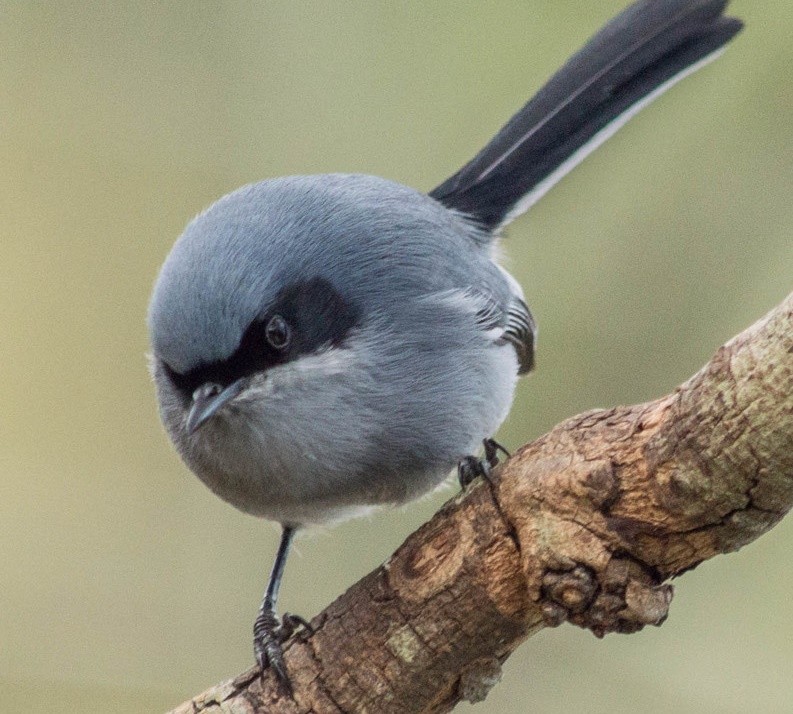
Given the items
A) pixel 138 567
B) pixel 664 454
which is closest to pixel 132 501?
pixel 138 567

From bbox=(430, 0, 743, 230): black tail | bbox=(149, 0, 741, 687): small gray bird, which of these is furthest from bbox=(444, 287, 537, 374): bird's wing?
bbox=(430, 0, 743, 230): black tail

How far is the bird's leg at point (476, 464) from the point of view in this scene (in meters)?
2.22

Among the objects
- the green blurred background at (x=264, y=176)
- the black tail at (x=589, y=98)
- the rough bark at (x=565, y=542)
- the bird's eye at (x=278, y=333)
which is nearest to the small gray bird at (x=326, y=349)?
the bird's eye at (x=278, y=333)

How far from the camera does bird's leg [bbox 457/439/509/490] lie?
7.30ft

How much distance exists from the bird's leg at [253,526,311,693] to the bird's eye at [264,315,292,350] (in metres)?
0.59

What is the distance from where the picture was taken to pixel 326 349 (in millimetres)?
2438

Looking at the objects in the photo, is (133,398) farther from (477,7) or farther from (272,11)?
(477,7)

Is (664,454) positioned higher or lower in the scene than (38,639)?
lower

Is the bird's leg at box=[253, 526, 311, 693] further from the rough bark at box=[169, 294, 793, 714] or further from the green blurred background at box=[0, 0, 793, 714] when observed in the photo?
the green blurred background at box=[0, 0, 793, 714]

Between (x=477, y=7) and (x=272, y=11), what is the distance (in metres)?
0.83

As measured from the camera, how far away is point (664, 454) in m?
1.82

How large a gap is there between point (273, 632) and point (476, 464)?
2.03 feet

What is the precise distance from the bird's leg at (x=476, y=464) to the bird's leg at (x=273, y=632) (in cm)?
45

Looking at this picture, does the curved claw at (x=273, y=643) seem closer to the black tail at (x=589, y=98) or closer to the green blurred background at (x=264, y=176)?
the green blurred background at (x=264, y=176)
